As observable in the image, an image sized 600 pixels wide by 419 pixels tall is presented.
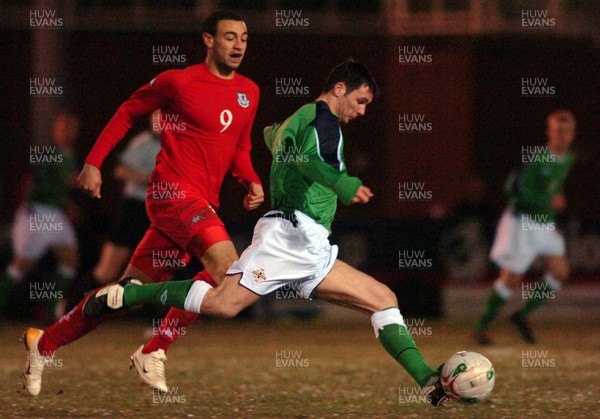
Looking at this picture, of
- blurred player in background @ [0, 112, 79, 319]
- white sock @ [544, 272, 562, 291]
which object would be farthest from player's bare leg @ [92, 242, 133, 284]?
white sock @ [544, 272, 562, 291]

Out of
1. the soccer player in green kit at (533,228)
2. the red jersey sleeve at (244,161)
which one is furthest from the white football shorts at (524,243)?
the red jersey sleeve at (244,161)

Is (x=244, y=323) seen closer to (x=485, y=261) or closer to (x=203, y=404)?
(x=485, y=261)

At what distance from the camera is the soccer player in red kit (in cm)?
776

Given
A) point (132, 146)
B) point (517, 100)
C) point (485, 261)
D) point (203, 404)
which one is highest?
point (517, 100)

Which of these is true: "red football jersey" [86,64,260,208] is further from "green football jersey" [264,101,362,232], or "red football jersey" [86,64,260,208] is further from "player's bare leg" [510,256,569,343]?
"player's bare leg" [510,256,569,343]

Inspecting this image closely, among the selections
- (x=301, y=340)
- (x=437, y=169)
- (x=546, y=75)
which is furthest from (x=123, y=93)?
(x=301, y=340)

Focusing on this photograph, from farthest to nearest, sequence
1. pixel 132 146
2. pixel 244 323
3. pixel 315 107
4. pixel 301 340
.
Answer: pixel 244 323 → pixel 301 340 → pixel 132 146 → pixel 315 107

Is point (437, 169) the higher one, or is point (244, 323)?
point (437, 169)

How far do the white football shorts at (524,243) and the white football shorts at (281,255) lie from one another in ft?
18.9

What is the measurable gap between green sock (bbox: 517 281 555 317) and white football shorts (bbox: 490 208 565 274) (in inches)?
9.4

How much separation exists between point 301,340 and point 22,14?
12.5m

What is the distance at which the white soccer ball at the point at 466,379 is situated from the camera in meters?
6.88

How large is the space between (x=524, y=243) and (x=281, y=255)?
19.7 ft

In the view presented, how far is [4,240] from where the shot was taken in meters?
15.2
